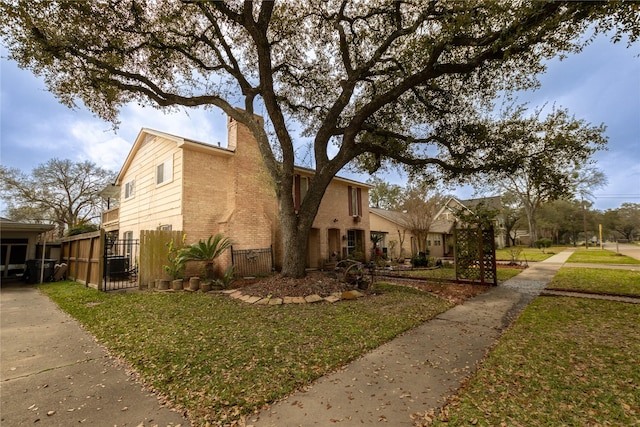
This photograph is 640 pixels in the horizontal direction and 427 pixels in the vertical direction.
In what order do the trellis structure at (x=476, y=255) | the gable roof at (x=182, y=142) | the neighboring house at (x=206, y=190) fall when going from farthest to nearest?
the neighboring house at (x=206, y=190) → the gable roof at (x=182, y=142) → the trellis structure at (x=476, y=255)

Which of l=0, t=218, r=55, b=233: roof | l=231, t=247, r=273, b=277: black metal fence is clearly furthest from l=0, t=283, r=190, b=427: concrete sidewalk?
l=0, t=218, r=55, b=233: roof

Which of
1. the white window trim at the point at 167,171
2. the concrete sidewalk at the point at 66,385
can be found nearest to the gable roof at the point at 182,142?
the white window trim at the point at 167,171

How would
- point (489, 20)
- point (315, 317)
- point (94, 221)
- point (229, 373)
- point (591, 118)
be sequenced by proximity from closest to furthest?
point (229, 373), point (315, 317), point (489, 20), point (591, 118), point (94, 221)

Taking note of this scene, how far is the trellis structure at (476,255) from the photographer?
984 cm

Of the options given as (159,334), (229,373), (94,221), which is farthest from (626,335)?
(94,221)

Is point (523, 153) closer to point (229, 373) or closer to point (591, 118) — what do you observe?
point (591, 118)

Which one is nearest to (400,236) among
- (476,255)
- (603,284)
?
(476,255)

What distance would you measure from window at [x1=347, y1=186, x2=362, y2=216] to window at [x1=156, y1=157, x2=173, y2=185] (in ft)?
34.9

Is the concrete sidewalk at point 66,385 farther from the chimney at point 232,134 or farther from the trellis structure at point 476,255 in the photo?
the trellis structure at point 476,255

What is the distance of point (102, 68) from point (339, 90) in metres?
7.95

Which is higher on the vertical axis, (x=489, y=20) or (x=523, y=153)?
(x=489, y=20)

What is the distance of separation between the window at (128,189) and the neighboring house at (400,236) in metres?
16.6

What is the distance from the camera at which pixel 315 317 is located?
5.71 m

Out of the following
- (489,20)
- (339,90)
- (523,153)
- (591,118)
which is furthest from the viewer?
(339,90)
